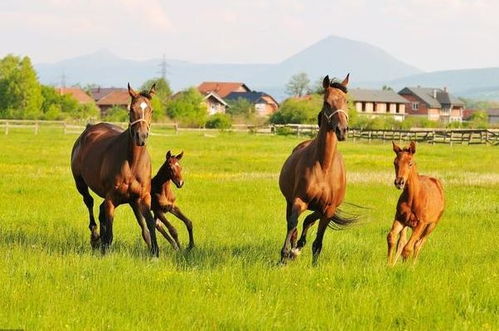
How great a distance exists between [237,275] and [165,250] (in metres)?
3.13

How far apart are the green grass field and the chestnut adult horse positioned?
348 millimetres

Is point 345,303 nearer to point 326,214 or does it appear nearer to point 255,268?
point 255,268

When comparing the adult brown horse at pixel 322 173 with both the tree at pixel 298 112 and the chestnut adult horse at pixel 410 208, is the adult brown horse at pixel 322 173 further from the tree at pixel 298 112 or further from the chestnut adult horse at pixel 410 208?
the tree at pixel 298 112

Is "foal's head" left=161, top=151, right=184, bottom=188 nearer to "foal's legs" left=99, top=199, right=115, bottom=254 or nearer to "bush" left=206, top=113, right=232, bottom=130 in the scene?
"foal's legs" left=99, top=199, right=115, bottom=254

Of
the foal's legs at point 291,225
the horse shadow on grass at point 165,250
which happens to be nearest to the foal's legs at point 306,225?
the horse shadow on grass at point 165,250

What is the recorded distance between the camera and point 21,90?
319ft

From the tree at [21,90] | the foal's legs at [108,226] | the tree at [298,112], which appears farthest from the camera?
the tree at [21,90]

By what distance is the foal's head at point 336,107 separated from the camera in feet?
33.1

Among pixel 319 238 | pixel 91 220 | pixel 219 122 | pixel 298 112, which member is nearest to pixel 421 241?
pixel 319 238

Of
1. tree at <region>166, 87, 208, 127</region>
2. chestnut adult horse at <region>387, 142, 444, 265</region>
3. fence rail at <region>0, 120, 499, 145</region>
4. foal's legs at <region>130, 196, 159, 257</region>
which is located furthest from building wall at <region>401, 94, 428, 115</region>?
foal's legs at <region>130, 196, 159, 257</region>

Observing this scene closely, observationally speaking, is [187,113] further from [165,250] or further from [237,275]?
[237,275]

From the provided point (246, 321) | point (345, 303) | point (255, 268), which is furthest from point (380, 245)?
point (246, 321)

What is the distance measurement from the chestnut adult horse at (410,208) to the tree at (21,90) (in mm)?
89462

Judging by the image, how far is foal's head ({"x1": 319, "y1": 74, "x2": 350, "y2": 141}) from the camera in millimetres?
10078
